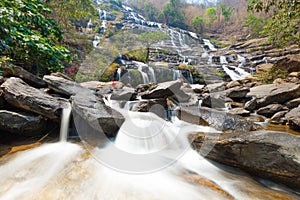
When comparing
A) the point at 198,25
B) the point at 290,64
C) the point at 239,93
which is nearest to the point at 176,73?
the point at 239,93

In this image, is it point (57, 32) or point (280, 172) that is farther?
point (57, 32)

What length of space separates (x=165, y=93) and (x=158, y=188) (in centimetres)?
386

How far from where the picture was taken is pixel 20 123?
291 cm

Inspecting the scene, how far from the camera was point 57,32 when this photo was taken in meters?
2.78

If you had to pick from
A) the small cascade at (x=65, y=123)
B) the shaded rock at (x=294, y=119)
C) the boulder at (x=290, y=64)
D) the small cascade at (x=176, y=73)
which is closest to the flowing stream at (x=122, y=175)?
the small cascade at (x=65, y=123)

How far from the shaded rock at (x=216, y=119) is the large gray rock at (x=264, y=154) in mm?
1488

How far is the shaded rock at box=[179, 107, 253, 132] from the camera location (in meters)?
3.97

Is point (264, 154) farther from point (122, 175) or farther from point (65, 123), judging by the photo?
point (65, 123)

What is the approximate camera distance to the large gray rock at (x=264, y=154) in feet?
6.52

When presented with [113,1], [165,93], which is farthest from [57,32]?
[113,1]

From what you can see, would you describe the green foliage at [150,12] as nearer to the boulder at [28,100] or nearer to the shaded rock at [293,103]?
the shaded rock at [293,103]

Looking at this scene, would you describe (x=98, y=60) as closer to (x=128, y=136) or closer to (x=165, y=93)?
(x=165, y=93)

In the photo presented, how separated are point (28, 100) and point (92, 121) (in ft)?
4.04

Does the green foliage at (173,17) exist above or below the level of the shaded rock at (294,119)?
above
